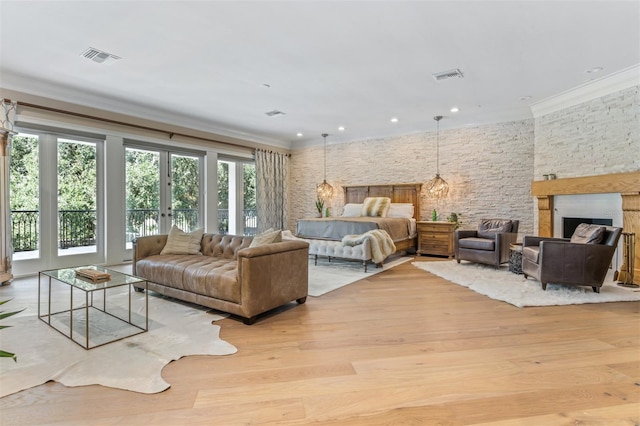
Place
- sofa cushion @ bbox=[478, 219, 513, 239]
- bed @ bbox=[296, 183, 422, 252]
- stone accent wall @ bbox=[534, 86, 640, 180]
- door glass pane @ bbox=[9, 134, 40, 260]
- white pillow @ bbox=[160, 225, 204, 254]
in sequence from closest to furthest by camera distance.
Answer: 1. white pillow @ bbox=[160, 225, 204, 254]
2. stone accent wall @ bbox=[534, 86, 640, 180]
3. door glass pane @ bbox=[9, 134, 40, 260]
4. sofa cushion @ bbox=[478, 219, 513, 239]
5. bed @ bbox=[296, 183, 422, 252]

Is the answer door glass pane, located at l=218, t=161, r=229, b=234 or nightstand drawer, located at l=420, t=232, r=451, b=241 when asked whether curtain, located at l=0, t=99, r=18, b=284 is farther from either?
nightstand drawer, located at l=420, t=232, r=451, b=241

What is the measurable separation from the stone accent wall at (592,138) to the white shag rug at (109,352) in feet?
18.1

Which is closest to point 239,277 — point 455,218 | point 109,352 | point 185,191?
point 109,352

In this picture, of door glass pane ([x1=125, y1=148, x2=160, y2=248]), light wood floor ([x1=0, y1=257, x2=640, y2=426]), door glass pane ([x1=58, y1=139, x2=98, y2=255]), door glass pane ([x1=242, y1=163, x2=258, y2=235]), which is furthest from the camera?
door glass pane ([x1=242, y1=163, x2=258, y2=235])

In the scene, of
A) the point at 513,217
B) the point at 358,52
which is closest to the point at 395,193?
the point at 513,217

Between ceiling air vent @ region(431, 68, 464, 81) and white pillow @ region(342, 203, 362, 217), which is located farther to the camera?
white pillow @ region(342, 203, 362, 217)

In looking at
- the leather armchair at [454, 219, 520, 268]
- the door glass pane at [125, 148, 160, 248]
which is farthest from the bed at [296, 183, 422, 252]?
the door glass pane at [125, 148, 160, 248]

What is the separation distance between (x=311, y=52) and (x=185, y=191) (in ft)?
14.0

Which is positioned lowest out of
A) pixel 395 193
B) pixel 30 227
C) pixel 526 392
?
pixel 526 392

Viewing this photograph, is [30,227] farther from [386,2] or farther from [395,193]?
[395,193]

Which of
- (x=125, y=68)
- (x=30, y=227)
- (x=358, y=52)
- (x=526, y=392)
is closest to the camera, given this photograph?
(x=526, y=392)

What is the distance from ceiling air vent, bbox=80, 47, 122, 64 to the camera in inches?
143

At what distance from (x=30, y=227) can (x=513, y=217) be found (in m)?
8.09

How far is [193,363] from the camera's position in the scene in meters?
2.19
